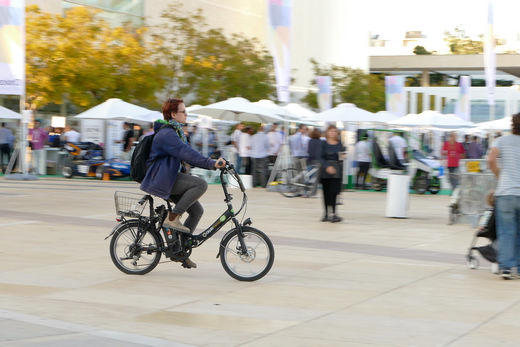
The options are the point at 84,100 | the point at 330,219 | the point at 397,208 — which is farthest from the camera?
the point at 84,100

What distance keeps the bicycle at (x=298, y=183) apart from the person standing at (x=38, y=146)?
10235mm

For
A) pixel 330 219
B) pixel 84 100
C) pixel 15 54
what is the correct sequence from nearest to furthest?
pixel 330 219
pixel 15 54
pixel 84 100

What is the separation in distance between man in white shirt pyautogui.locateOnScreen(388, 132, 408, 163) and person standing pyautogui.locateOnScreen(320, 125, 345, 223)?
8477 millimetres

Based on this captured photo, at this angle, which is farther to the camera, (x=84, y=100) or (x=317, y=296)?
(x=84, y=100)

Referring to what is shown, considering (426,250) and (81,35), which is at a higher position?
(81,35)

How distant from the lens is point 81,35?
30781 mm

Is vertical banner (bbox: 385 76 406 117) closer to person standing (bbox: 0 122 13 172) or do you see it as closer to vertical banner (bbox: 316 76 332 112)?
vertical banner (bbox: 316 76 332 112)

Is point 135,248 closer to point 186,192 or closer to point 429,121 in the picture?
point 186,192

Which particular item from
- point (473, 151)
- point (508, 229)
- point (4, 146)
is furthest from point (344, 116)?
point (508, 229)

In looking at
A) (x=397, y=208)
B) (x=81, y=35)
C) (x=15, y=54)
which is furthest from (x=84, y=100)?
(x=397, y=208)

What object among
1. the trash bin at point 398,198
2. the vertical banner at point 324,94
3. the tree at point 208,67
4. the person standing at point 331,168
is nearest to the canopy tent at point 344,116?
the vertical banner at point 324,94

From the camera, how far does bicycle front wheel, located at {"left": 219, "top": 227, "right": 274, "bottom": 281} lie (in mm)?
7531

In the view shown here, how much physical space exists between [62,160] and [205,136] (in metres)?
5.24

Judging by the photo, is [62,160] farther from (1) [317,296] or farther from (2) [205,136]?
(1) [317,296]
